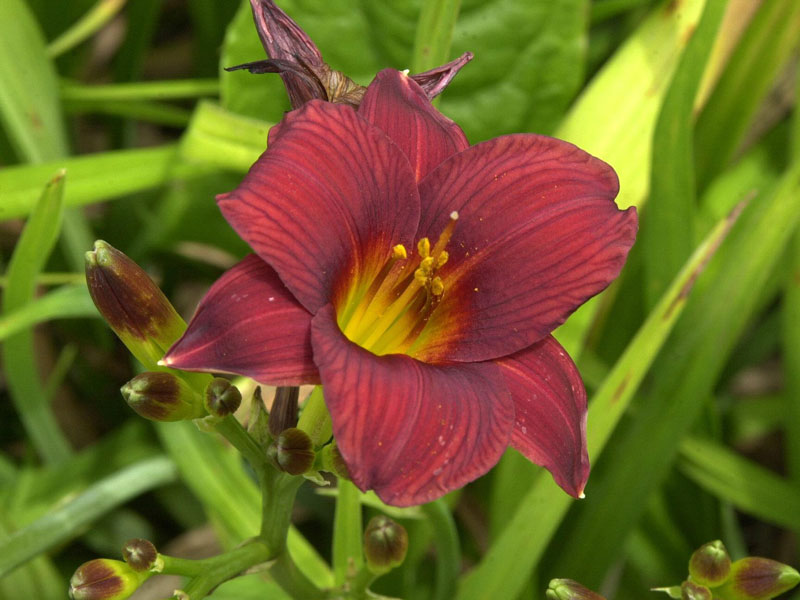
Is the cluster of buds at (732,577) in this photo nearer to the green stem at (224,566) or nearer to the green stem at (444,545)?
the green stem at (444,545)

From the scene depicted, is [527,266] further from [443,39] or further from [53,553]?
[53,553]

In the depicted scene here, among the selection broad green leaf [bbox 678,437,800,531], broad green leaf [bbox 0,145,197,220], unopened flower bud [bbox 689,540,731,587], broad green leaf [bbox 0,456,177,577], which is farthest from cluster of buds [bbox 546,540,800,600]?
broad green leaf [bbox 0,145,197,220]

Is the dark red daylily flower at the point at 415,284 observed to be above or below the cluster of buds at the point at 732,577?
above

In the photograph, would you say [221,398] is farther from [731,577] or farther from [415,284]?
[731,577]

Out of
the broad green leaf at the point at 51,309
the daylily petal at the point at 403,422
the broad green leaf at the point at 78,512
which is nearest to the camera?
the daylily petal at the point at 403,422

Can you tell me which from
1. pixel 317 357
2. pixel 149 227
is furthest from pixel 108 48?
pixel 317 357

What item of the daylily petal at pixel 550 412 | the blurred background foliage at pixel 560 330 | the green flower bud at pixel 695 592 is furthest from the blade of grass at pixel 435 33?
the green flower bud at pixel 695 592

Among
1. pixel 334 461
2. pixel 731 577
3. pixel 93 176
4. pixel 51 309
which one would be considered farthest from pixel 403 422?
pixel 93 176
